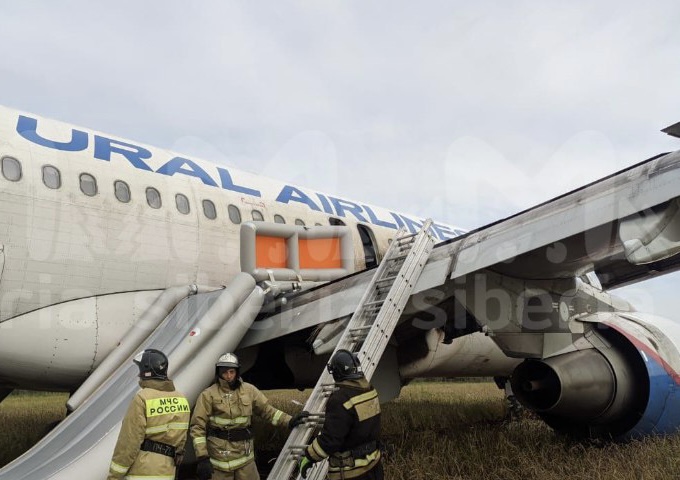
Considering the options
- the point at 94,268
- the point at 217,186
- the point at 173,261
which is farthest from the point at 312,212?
the point at 94,268

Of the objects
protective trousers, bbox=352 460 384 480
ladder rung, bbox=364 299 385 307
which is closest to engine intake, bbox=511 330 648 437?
ladder rung, bbox=364 299 385 307

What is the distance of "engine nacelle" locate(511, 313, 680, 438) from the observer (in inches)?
277

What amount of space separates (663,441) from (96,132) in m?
7.71

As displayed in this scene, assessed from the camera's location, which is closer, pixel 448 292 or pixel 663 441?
pixel 448 292

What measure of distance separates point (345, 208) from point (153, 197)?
4446mm

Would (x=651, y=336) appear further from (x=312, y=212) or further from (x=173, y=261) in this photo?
(x=173, y=261)

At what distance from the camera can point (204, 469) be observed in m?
4.78

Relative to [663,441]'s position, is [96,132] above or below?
above

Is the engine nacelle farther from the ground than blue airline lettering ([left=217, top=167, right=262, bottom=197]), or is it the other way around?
blue airline lettering ([left=217, top=167, right=262, bottom=197])

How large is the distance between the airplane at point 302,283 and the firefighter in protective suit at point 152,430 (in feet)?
7.06

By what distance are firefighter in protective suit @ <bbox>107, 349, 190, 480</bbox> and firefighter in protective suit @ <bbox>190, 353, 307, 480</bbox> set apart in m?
0.64

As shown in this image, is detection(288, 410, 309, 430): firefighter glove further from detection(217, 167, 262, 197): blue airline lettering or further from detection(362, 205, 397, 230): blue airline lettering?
detection(362, 205, 397, 230): blue airline lettering

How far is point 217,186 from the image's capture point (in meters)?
8.77

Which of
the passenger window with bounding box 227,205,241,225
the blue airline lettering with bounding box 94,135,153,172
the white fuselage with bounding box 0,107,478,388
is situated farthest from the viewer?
the passenger window with bounding box 227,205,241,225
